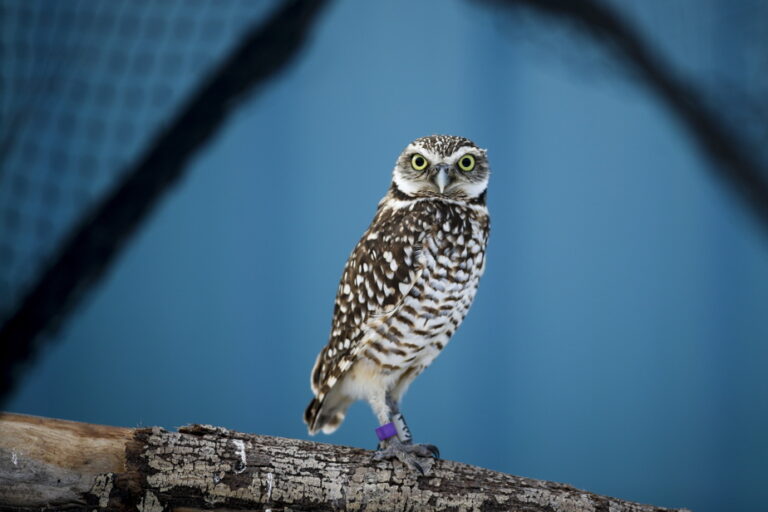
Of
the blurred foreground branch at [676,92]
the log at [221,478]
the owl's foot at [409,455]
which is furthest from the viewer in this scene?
the blurred foreground branch at [676,92]

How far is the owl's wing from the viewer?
209 centimetres

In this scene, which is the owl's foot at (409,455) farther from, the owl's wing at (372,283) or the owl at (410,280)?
the owl's wing at (372,283)

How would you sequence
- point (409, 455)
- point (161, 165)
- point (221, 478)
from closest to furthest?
point (221, 478) → point (409, 455) → point (161, 165)

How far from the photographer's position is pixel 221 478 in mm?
1927

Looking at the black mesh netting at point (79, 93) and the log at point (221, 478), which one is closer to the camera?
the log at point (221, 478)

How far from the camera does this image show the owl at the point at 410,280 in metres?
2.08

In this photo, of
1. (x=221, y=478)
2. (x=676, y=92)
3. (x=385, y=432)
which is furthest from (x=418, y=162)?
(x=676, y=92)

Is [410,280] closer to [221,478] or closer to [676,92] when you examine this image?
[221,478]

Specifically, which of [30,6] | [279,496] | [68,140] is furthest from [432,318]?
[30,6]

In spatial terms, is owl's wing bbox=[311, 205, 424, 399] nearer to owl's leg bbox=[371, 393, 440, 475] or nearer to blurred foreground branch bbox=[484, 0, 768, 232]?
owl's leg bbox=[371, 393, 440, 475]

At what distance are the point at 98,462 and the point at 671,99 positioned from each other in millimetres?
2602

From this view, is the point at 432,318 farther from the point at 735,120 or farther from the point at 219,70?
the point at 735,120

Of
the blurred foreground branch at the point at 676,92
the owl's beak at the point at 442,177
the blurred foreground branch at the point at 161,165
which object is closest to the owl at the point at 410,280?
the owl's beak at the point at 442,177

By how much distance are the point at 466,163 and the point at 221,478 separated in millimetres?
1074
